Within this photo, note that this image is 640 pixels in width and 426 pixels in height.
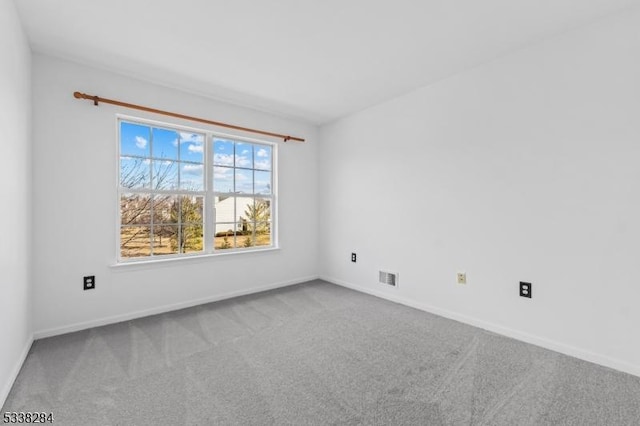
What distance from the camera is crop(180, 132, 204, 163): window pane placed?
3.51 metres

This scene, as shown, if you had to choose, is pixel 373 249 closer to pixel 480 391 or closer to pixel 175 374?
pixel 480 391

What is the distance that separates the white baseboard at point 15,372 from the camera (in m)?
1.69

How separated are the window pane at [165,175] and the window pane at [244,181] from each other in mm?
782

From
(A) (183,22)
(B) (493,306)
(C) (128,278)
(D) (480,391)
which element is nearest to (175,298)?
(C) (128,278)

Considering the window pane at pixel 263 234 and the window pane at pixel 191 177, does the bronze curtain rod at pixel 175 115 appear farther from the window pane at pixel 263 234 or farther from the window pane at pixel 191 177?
the window pane at pixel 263 234

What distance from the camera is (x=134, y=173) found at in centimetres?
318

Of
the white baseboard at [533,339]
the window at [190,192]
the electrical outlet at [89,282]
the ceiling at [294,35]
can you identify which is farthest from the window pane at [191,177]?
the white baseboard at [533,339]

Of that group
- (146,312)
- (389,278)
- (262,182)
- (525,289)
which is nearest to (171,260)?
(146,312)

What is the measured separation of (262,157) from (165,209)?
4.86 ft

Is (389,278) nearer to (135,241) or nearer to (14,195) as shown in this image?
(135,241)

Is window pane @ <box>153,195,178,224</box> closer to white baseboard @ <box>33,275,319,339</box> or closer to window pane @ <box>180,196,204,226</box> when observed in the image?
window pane @ <box>180,196,204,226</box>

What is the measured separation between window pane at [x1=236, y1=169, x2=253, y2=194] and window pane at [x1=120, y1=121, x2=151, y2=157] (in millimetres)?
1100

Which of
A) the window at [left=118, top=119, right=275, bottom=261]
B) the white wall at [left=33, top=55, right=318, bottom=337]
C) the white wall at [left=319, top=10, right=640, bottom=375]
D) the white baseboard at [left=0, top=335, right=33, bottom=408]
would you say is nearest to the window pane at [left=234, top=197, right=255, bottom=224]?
the window at [left=118, top=119, right=275, bottom=261]

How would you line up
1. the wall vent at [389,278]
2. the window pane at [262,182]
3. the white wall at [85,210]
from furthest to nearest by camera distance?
the window pane at [262,182], the wall vent at [389,278], the white wall at [85,210]
